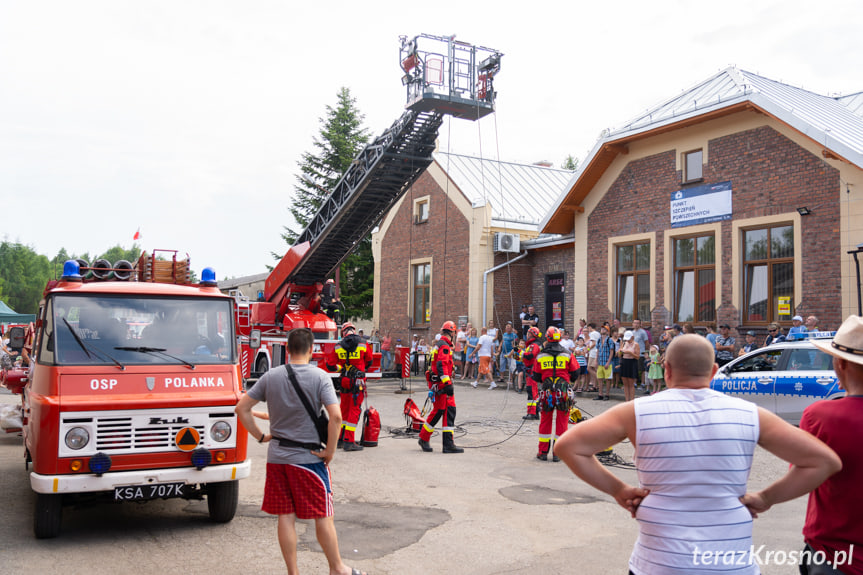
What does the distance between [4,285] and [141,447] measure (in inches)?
3917

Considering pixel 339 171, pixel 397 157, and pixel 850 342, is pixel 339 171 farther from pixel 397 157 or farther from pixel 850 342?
pixel 850 342

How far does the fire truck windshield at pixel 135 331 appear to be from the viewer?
6.33 metres

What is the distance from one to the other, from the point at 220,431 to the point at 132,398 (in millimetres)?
781

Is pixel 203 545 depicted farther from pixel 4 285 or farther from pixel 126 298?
pixel 4 285

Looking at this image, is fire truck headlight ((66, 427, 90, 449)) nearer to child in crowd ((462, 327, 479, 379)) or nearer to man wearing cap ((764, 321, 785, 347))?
man wearing cap ((764, 321, 785, 347))

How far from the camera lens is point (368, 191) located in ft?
53.5

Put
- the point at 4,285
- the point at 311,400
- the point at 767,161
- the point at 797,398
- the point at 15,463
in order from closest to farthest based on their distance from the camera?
the point at 311,400, the point at 15,463, the point at 797,398, the point at 767,161, the point at 4,285

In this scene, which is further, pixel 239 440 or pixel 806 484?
pixel 239 440

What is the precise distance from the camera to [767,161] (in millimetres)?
16422

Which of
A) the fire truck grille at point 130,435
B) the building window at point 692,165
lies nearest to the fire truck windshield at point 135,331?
the fire truck grille at point 130,435

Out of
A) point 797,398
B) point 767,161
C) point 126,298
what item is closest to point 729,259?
point 767,161

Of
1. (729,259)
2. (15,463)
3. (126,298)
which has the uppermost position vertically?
(729,259)

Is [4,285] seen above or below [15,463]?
above

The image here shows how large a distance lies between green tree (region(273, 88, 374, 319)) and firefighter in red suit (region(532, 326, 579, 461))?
28.0m
